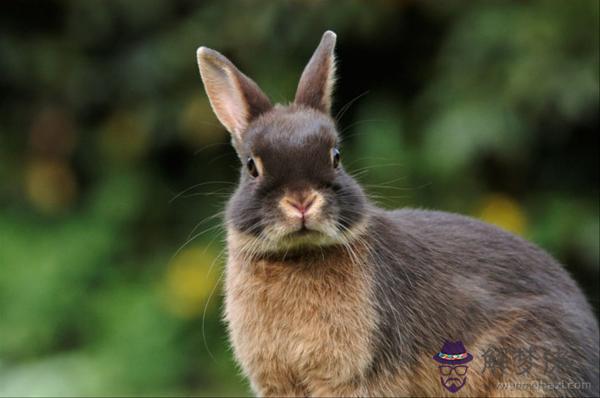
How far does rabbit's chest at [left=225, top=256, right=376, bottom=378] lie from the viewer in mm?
4383

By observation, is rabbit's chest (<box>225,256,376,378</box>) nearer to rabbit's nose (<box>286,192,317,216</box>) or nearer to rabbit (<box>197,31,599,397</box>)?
rabbit (<box>197,31,599,397</box>)

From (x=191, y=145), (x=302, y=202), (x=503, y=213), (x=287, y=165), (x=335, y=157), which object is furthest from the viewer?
(x=191, y=145)

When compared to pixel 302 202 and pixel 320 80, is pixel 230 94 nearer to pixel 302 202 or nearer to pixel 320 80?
pixel 320 80

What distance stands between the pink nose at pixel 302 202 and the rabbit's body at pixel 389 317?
0.44 meters

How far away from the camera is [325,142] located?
428cm

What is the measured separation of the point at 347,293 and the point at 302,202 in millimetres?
607

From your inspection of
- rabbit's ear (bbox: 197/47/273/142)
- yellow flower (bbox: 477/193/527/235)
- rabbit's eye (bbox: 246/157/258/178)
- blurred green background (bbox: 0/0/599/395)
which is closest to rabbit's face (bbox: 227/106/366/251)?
rabbit's eye (bbox: 246/157/258/178)

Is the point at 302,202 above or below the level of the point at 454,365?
above

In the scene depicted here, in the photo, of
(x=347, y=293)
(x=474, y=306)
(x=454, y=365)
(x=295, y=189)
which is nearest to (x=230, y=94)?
(x=295, y=189)

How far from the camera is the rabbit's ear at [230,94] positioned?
15.0 ft

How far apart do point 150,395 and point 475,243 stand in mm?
3399

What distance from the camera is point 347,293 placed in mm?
4477

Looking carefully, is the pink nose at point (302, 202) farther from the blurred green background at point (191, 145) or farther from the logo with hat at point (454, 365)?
the blurred green background at point (191, 145)

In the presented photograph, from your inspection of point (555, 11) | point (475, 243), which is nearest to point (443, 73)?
point (555, 11)
